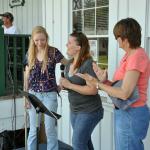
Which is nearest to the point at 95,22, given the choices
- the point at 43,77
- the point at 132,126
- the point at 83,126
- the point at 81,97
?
the point at 43,77

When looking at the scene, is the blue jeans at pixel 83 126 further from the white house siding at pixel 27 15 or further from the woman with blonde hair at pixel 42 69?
the white house siding at pixel 27 15

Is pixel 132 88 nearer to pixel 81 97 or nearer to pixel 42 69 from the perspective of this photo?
pixel 81 97

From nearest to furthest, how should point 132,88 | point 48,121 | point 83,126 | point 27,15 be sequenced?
1. point 132,88
2. point 83,126
3. point 48,121
4. point 27,15

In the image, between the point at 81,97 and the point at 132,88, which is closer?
the point at 132,88

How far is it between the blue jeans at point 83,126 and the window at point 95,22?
0.98m

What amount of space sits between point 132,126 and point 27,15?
4.98 m

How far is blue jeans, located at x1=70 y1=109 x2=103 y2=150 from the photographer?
3.14 metres

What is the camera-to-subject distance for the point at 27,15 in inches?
271

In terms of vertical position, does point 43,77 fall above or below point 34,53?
below

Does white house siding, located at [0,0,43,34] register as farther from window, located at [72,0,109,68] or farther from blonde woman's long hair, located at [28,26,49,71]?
blonde woman's long hair, located at [28,26,49,71]

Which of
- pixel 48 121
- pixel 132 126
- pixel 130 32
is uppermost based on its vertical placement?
pixel 130 32

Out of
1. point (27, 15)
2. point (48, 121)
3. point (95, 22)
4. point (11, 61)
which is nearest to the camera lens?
point (48, 121)

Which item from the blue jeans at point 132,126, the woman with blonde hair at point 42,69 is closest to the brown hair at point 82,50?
the woman with blonde hair at point 42,69

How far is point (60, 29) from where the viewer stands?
4.75 meters
